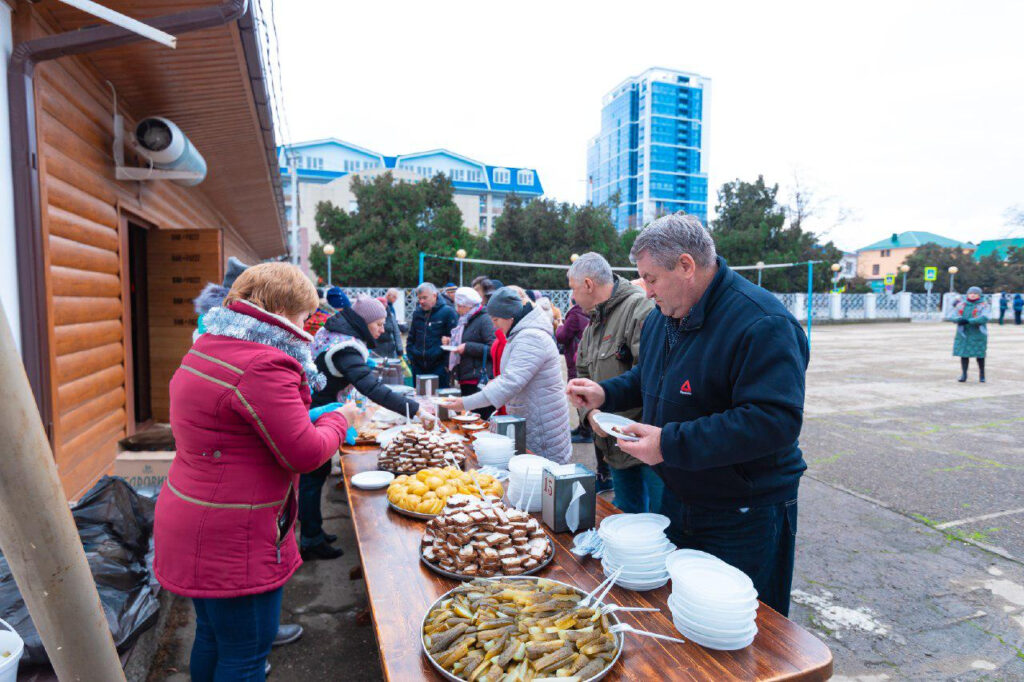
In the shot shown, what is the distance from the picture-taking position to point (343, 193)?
49594 millimetres

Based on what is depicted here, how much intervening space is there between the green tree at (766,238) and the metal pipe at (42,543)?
37424 mm

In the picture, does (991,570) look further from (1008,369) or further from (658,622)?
(1008,369)

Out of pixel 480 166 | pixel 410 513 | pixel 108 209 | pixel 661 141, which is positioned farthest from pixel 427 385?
pixel 661 141

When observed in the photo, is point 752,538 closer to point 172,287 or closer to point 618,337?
point 618,337

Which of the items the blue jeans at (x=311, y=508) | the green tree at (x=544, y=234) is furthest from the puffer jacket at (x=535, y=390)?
the green tree at (x=544, y=234)

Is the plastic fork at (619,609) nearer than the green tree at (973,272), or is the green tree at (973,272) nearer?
the plastic fork at (619,609)

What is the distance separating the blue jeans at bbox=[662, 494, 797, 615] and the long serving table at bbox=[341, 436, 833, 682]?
30 cm

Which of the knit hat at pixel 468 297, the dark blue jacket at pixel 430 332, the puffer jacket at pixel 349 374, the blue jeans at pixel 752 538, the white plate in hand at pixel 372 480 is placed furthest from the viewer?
the dark blue jacket at pixel 430 332

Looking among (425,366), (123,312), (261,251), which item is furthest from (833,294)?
(123,312)

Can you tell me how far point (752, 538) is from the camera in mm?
2027

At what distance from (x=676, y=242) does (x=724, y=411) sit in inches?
24.7

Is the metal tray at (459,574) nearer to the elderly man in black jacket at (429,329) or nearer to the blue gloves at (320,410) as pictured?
the blue gloves at (320,410)

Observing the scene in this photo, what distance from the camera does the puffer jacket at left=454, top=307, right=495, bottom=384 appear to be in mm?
6250

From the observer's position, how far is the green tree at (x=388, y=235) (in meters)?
29.7
